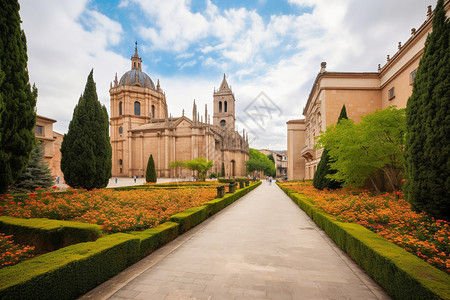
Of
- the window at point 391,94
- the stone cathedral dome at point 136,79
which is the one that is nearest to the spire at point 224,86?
the stone cathedral dome at point 136,79

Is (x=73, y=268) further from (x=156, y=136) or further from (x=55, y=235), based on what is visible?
(x=156, y=136)

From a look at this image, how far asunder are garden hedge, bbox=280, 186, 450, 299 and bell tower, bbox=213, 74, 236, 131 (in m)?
63.9

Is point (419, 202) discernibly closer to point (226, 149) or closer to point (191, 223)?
point (191, 223)

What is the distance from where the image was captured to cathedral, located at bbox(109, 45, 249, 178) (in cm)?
5018

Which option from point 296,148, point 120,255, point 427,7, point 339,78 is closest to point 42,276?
point 120,255

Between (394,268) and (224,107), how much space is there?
68.2 metres

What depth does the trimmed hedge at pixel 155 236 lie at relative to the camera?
512 centimetres

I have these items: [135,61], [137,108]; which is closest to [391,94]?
[137,108]

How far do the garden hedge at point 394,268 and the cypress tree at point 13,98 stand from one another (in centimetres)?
1066

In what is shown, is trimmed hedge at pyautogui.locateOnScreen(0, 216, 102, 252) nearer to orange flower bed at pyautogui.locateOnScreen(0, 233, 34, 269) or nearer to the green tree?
orange flower bed at pyautogui.locateOnScreen(0, 233, 34, 269)

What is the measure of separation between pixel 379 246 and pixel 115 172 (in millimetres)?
60323

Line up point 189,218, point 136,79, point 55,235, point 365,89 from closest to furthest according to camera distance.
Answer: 1. point 55,235
2. point 189,218
3. point 365,89
4. point 136,79

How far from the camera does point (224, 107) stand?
229 ft

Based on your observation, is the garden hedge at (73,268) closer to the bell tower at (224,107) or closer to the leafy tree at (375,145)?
the leafy tree at (375,145)
